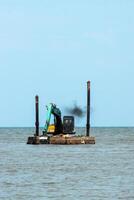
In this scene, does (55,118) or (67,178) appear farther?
(55,118)

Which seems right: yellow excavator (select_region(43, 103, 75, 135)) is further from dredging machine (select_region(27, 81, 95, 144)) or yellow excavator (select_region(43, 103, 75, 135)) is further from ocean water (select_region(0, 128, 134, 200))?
ocean water (select_region(0, 128, 134, 200))

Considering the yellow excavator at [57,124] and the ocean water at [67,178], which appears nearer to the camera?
the ocean water at [67,178]

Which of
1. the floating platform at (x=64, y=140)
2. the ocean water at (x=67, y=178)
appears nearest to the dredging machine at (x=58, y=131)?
the floating platform at (x=64, y=140)

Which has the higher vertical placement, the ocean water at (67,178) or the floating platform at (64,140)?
the ocean water at (67,178)

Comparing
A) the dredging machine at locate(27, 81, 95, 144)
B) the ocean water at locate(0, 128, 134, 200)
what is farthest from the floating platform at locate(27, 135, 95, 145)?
the ocean water at locate(0, 128, 134, 200)

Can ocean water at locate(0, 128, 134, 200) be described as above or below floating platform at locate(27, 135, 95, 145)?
above

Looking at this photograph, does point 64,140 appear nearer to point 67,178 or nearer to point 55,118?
point 55,118

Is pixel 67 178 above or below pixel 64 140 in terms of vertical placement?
above

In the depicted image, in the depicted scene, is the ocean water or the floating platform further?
the floating platform

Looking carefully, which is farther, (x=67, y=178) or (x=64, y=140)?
(x=64, y=140)

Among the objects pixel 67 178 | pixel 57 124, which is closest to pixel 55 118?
pixel 57 124

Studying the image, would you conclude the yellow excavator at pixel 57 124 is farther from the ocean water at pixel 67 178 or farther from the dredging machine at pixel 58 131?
the ocean water at pixel 67 178

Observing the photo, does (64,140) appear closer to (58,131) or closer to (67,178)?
(58,131)

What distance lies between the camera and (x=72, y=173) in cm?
4841
